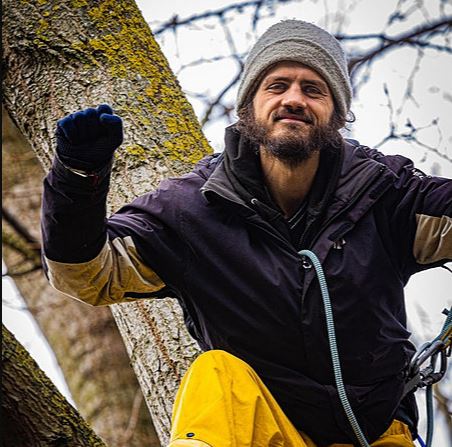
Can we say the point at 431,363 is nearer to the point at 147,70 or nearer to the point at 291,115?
the point at 291,115

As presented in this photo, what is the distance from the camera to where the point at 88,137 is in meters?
2.01

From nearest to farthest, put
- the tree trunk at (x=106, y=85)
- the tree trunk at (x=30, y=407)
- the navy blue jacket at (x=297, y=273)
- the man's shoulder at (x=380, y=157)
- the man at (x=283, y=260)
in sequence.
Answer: the tree trunk at (x=30, y=407) → the man at (x=283, y=260) → the navy blue jacket at (x=297, y=273) → the man's shoulder at (x=380, y=157) → the tree trunk at (x=106, y=85)

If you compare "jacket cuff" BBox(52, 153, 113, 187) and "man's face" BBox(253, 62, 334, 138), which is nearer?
"jacket cuff" BBox(52, 153, 113, 187)

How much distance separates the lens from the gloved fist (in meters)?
1.98

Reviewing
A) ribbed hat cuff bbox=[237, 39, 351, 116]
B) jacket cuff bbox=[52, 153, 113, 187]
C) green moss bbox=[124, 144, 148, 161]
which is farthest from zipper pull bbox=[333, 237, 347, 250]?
green moss bbox=[124, 144, 148, 161]

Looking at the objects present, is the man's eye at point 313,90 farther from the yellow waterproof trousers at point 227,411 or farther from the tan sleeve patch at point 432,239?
the yellow waterproof trousers at point 227,411

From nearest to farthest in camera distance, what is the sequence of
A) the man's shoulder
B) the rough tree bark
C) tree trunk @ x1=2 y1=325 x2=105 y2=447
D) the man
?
tree trunk @ x1=2 y1=325 x2=105 y2=447 < the man < the man's shoulder < the rough tree bark

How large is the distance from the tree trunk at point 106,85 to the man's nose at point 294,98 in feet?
1.98

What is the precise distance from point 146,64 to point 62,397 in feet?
5.35

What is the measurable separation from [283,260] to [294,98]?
0.50m

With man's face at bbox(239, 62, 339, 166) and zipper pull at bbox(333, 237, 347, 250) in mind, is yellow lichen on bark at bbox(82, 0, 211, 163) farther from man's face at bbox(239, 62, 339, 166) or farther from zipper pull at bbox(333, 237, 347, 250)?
zipper pull at bbox(333, 237, 347, 250)

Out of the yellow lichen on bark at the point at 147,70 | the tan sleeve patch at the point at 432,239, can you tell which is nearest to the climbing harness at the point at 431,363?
the tan sleeve patch at the point at 432,239

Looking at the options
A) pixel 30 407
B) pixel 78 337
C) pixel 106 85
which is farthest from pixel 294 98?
pixel 78 337

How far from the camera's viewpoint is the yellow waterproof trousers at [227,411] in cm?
192
